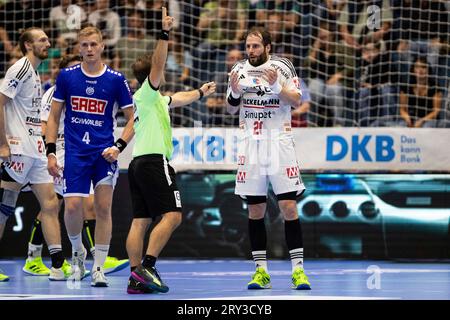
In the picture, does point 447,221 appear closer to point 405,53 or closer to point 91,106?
point 405,53

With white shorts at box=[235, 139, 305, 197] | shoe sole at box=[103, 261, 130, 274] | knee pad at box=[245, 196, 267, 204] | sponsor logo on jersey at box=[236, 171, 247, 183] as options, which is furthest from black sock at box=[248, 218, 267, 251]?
shoe sole at box=[103, 261, 130, 274]

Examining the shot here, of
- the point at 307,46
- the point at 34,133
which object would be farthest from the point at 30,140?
the point at 307,46

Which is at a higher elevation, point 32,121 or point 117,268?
point 32,121

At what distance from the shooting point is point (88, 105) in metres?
8.99

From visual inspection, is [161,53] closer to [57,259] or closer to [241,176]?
[241,176]

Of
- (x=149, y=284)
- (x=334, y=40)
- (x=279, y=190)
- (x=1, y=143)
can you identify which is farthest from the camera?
(x=334, y=40)

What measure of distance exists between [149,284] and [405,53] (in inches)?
257

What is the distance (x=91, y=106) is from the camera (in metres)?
9.00

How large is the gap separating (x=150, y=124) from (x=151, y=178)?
465 mm

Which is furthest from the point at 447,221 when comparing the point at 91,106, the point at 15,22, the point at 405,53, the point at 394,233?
the point at 15,22

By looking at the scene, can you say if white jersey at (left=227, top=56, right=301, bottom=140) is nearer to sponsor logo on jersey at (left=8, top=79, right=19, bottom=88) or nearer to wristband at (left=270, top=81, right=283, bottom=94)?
wristband at (left=270, top=81, right=283, bottom=94)

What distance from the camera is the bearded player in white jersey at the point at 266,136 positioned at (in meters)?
8.69

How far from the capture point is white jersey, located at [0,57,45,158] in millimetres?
9750

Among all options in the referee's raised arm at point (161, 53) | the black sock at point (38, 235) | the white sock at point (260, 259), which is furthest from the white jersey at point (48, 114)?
the white sock at point (260, 259)
